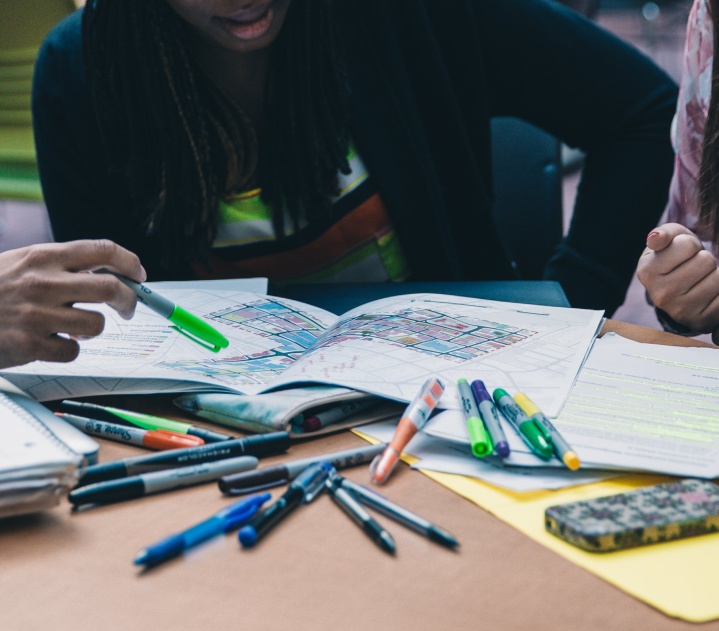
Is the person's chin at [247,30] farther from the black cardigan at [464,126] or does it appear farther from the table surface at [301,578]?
the table surface at [301,578]

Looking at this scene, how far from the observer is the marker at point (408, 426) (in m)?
0.55

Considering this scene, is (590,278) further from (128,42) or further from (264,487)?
(264,487)

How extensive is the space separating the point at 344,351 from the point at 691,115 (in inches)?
24.6

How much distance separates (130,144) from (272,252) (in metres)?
0.22

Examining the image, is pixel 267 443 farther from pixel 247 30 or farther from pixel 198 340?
pixel 247 30

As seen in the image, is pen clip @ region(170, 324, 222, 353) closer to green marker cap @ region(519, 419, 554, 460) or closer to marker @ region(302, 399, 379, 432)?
marker @ region(302, 399, 379, 432)

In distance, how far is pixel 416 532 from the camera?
48 centimetres

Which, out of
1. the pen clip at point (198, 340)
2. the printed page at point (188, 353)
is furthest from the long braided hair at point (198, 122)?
the pen clip at point (198, 340)

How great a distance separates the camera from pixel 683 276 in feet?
2.62

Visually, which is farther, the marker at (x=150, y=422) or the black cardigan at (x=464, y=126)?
the black cardigan at (x=464, y=126)

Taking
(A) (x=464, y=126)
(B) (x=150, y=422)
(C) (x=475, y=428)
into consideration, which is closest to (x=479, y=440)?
(C) (x=475, y=428)

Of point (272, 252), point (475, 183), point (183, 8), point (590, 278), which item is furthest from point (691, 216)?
point (183, 8)

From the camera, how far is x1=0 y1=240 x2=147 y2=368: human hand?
681mm

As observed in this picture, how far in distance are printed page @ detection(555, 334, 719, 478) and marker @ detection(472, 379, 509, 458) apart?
0.14ft
